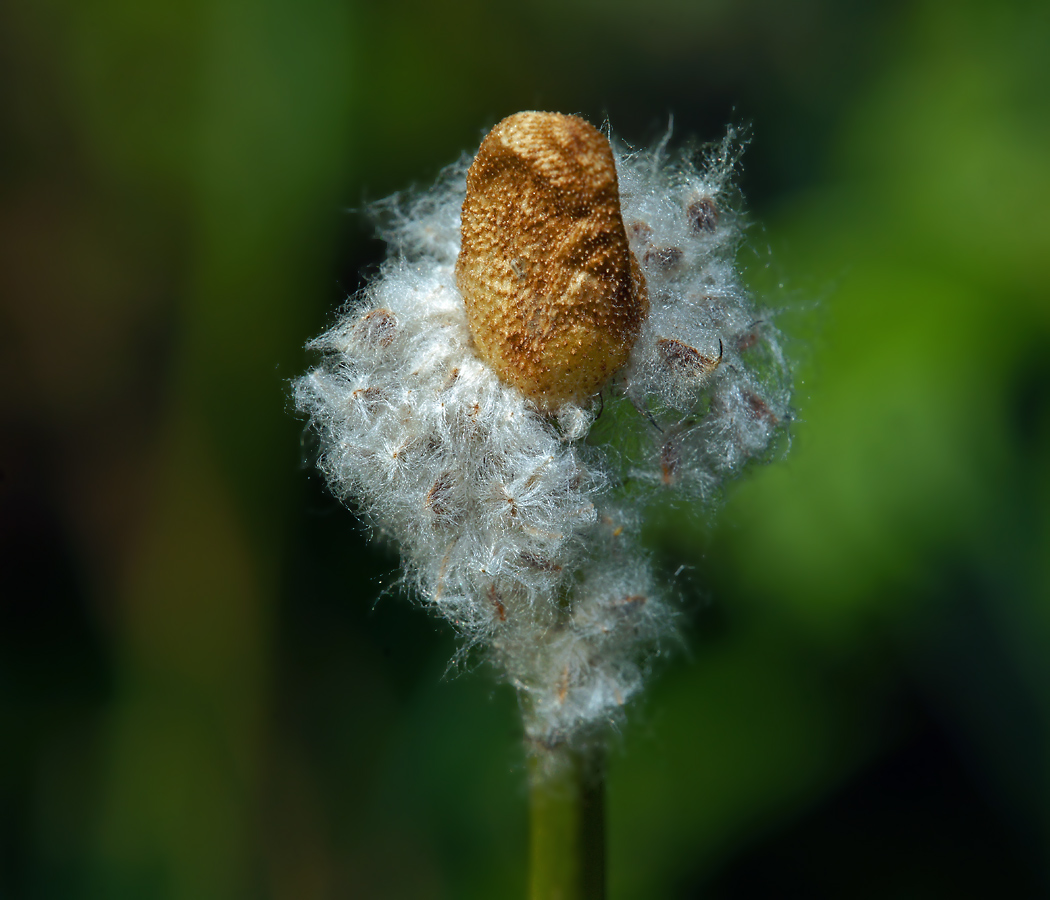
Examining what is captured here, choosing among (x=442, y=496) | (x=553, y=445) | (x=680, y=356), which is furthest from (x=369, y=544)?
(x=680, y=356)

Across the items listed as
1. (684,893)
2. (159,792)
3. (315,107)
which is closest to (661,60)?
(315,107)

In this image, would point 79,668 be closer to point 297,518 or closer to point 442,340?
point 297,518

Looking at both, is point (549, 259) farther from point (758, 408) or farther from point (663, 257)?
point (758, 408)

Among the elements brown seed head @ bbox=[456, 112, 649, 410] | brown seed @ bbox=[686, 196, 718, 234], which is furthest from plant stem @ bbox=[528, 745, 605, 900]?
brown seed @ bbox=[686, 196, 718, 234]

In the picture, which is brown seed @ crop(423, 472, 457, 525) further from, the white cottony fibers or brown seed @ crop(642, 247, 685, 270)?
brown seed @ crop(642, 247, 685, 270)

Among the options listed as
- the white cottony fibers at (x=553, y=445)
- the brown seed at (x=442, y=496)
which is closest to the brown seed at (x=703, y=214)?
the white cottony fibers at (x=553, y=445)
